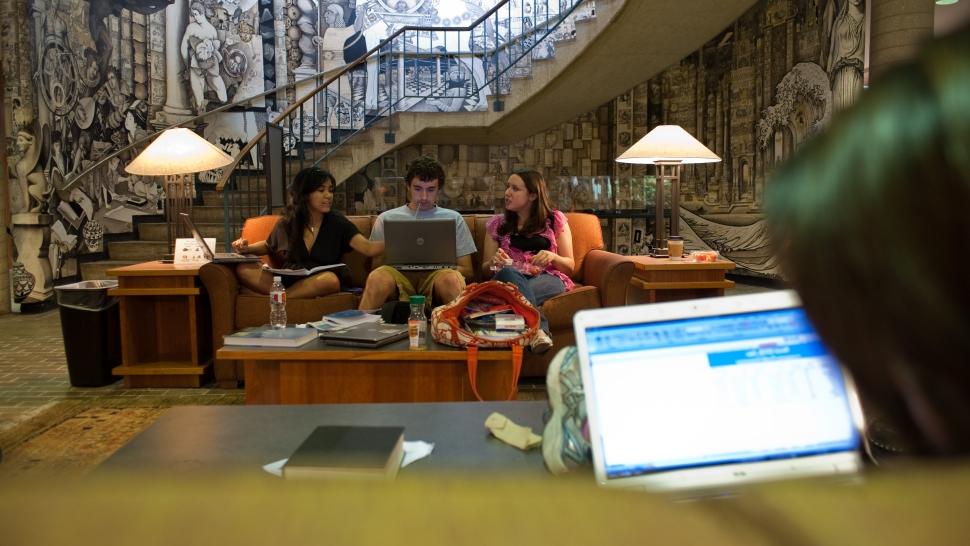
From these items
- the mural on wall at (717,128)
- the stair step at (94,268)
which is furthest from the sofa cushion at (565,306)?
the stair step at (94,268)

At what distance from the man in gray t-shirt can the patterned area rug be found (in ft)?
3.61

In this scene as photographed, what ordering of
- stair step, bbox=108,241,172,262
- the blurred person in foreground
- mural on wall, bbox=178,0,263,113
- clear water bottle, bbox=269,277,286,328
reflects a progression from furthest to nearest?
mural on wall, bbox=178,0,263,113 → stair step, bbox=108,241,172,262 → clear water bottle, bbox=269,277,286,328 → the blurred person in foreground

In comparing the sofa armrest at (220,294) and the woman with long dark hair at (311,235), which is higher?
the woman with long dark hair at (311,235)

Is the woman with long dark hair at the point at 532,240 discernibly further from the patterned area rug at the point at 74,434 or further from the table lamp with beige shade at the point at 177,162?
the patterned area rug at the point at 74,434

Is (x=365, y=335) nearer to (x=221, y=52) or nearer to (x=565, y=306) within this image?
(x=565, y=306)

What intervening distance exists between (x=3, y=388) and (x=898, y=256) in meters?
4.44

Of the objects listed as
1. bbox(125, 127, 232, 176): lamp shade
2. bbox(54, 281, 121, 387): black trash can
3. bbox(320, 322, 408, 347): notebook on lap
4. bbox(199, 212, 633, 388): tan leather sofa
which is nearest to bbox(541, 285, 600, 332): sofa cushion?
bbox(199, 212, 633, 388): tan leather sofa

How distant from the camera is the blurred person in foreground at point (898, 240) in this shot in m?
0.18

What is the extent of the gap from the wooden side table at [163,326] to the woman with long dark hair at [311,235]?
1.36 feet

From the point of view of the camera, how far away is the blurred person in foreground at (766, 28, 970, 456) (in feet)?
0.59

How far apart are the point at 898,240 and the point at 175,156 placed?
14.2ft

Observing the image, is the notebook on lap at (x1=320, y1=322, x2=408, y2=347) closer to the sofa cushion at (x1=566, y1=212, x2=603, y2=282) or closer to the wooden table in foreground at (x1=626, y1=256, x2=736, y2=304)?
the wooden table in foreground at (x1=626, y1=256, x2=736, y2=304)

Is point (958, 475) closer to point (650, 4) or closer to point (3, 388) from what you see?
point (3, 388)

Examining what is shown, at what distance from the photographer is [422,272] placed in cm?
402
